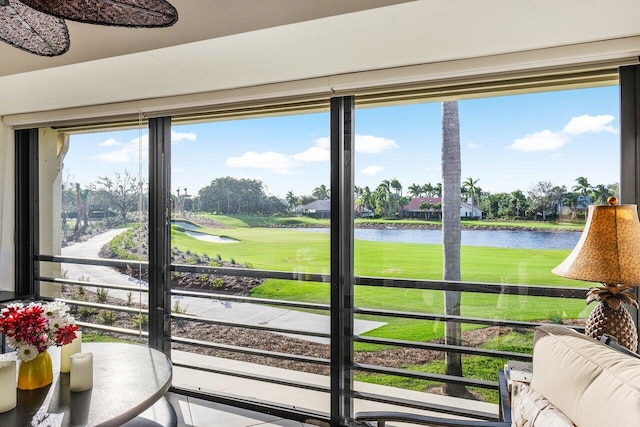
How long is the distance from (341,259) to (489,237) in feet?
3.01

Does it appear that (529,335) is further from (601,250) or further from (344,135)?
(344,135)

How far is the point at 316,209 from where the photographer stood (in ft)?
9.65

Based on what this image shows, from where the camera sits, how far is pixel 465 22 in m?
1.91

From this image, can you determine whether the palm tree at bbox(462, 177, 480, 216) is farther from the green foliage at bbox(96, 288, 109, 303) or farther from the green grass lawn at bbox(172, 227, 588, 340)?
the green foliage at bbox(96, 288, 109, 303)

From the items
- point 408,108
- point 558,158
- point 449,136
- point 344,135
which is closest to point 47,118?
point 344,135

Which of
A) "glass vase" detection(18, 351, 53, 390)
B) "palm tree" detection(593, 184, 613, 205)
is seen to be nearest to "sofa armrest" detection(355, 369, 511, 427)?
"palm tree" detection(593, 184, 613, 205)

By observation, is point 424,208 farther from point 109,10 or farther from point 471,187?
point 109,10

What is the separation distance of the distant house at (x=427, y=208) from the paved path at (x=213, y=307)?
2.47ft

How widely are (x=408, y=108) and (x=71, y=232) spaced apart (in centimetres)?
308

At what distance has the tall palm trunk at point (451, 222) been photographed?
8.60 ft

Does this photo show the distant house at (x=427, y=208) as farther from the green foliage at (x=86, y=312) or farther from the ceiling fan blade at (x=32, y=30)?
the green foliage at (x=86, y=312)

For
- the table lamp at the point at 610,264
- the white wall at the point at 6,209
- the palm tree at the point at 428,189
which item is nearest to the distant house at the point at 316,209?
the palm tree at the point at 428,189

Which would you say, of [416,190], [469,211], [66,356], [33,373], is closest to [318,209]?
[416,190]

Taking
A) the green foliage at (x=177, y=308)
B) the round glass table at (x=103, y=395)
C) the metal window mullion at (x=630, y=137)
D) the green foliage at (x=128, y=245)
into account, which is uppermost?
the metal window mullion at (x=630, y=137)
